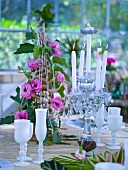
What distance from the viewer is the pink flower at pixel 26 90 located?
2537mm

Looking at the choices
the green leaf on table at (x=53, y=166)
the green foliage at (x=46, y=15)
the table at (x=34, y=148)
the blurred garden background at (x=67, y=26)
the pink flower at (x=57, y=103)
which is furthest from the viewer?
the blurred garden background at (x=67, y=26)

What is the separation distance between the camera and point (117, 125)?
2465 millimetres

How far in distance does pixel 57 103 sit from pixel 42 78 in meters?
0.17

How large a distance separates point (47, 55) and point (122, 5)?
4265mm

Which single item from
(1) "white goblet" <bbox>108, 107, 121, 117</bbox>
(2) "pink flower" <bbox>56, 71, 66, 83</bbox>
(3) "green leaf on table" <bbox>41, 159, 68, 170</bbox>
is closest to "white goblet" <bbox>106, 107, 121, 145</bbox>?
(1) "white goblet" <bbox>108, 107, 121, 117</bbox>

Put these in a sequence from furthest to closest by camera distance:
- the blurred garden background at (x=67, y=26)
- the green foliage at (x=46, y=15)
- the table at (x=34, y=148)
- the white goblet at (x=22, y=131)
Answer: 1. the blurred garden background at (x=67, y=26)
2. the green foliage at (x=46, y=15)
3. the table at (x=34, y=148)
4. the white goblet at (x=22, y=131)

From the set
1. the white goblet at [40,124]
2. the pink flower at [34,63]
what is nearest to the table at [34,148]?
the white goblet at [40,124]

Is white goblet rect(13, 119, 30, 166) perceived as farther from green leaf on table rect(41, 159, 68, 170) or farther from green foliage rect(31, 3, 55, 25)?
green foliage rect(31, 3, 55, 25)

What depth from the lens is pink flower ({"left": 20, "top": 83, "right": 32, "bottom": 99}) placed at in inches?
99.9

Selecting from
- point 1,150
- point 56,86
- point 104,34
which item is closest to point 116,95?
point 104,34

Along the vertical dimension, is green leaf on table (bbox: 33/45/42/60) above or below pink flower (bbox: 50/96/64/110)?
above

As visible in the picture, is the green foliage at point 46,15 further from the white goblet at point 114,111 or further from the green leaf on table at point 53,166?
the green leaf on table at point 53,166

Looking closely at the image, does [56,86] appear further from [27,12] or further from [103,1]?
[103,1]

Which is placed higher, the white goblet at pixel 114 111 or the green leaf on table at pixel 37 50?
the green leaf on table at pixel 37 50
